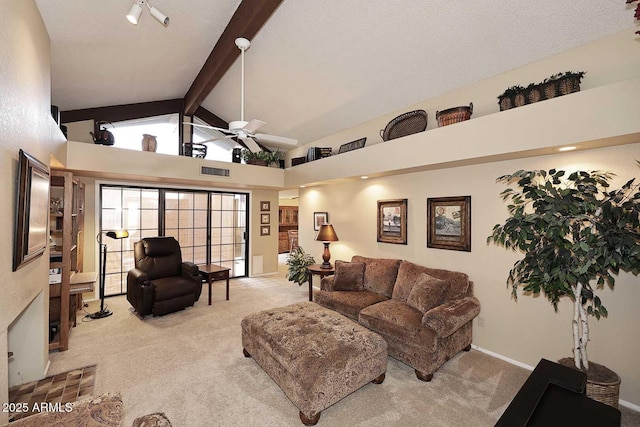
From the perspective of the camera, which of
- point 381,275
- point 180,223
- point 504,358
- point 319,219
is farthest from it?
point 180,223

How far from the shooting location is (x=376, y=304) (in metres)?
3.39

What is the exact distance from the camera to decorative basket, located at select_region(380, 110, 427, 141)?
142 inches

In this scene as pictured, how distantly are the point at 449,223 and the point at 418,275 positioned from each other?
0.78m

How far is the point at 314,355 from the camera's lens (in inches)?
88.1

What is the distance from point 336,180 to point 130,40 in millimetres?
3341

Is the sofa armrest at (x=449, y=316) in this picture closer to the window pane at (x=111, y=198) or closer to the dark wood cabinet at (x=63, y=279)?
the dark wood cabinet at (x=63, y=279)

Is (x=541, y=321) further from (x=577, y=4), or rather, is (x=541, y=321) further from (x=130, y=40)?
(x=130, y=40)

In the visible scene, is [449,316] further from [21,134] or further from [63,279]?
[63,279]

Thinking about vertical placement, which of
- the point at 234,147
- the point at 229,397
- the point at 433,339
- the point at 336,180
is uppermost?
the point at 234,147

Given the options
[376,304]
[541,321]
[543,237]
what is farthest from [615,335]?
[376,304]

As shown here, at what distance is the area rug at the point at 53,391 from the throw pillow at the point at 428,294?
3.24 m

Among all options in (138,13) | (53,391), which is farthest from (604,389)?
(138,13)

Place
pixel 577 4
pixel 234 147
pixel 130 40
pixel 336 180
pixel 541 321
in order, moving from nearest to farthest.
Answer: pixel 577 4
pixel 541 321
pixel 130 40
pixel 336 180
pixel 234 147

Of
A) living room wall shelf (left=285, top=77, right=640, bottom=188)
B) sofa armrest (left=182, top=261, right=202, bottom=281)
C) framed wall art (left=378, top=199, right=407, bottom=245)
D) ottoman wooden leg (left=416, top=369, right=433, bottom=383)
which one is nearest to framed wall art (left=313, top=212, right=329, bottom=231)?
framed wall art (left=378, top=199, right=407, bottom=245)
